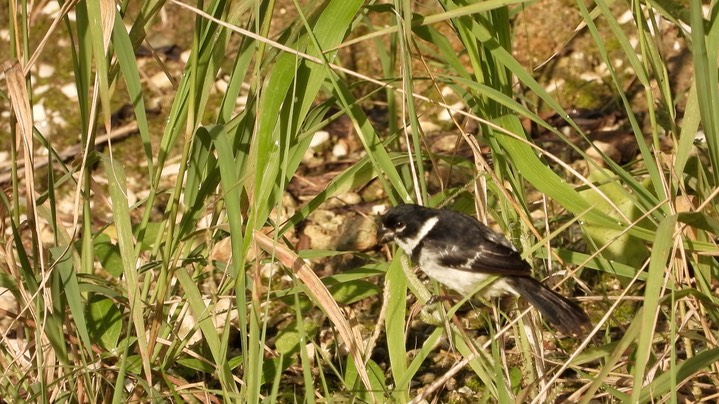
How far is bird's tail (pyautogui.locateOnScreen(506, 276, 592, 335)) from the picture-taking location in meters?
3.04

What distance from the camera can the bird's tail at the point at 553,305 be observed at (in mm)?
3037

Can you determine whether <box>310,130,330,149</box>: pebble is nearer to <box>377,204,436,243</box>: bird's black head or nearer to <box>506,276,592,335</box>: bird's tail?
<box>377,204,436,243</box>: bird's black head

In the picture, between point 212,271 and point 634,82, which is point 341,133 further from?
point 212,271

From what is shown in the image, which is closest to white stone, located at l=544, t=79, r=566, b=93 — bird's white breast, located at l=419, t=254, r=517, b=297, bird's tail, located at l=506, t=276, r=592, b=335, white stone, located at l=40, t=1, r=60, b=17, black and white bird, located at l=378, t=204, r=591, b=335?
black and white bird, located at l=378, t=204, r=591, b=335

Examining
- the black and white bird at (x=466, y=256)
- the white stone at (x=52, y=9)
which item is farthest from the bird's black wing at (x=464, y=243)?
the white stone at (x=52, y=9)

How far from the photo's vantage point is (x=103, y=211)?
4.79m

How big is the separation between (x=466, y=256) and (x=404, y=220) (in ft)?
0.96

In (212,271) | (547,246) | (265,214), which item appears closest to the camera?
(265,214)

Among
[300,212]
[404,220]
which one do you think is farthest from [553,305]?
[300,212]

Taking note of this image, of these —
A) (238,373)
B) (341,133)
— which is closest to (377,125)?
(341,133)

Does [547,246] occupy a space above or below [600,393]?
above

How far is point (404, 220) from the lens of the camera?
3246 mm

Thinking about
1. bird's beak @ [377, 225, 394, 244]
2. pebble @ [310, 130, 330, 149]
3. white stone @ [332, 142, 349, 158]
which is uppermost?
bird's beak @ [377, 225, 394, 244]

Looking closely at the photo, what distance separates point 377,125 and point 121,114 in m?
1.40
